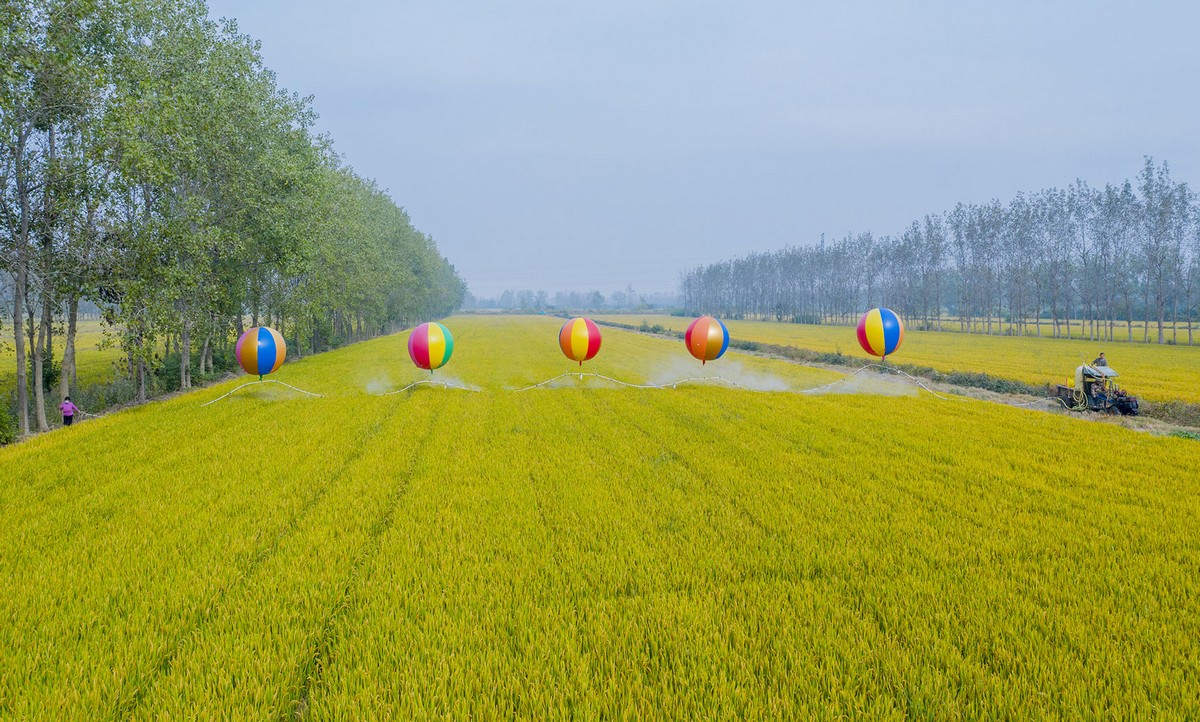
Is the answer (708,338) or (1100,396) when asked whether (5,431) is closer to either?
(708,338)

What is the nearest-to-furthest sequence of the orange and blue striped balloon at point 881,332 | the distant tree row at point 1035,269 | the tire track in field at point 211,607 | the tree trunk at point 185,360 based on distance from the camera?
the tire track in field at point 211,607
the orange and blue striped balloon at point 881,332
the tree trunk at point 185,360
the distant tree row at point 1035,269

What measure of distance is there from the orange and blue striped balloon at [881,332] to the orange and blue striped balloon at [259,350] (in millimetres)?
18938

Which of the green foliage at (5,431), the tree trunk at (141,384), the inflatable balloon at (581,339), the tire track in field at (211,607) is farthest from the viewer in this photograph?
the tree trunk at (141,384)

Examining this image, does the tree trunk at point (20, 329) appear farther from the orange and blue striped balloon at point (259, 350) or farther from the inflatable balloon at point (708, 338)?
the inflatable balloon at point (708, 338)

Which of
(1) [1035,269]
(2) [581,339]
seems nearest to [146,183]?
(2) [581,339]

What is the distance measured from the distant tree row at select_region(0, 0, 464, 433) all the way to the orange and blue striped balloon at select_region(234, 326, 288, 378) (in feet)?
7.57

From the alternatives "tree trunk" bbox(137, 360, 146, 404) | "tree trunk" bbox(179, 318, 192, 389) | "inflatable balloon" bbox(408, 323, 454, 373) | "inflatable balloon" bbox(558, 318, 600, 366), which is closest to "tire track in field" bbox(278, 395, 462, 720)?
"inflatable balloon" bbox(408, 323, 454, 373)

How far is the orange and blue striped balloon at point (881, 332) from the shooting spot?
15836 mm

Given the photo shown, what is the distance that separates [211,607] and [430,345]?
12.2 m

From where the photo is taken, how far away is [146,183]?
63.4 ft

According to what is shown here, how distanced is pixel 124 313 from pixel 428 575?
1583 centimetres

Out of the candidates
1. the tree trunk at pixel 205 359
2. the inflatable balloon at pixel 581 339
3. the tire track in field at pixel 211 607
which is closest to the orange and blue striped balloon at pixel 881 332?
the inflatable balloon at pixel 581 339

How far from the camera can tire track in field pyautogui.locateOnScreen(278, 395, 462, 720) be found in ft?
11.4

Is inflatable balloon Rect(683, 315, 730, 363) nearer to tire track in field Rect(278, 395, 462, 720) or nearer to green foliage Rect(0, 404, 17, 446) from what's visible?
tire track in field Rect(278, 395, 462, 720)
